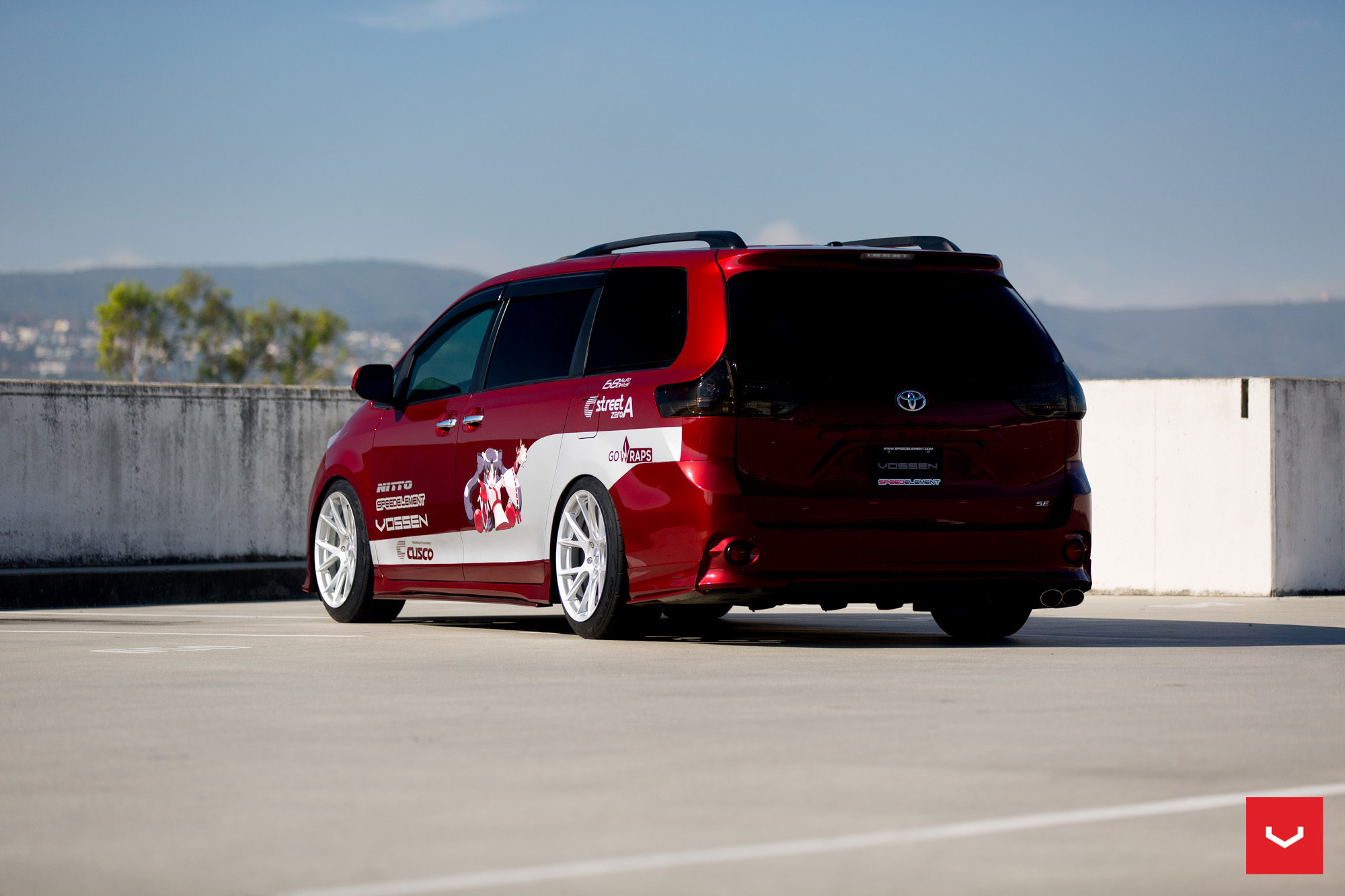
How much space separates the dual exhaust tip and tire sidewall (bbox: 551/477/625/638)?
6.41ft

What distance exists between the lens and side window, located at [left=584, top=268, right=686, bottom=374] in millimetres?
8914

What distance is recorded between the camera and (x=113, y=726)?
20.0ft

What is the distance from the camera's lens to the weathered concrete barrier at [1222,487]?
14695mm

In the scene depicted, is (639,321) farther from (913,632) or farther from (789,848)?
(789,848)

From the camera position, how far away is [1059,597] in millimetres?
9055

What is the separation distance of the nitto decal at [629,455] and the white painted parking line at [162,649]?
2.00 m

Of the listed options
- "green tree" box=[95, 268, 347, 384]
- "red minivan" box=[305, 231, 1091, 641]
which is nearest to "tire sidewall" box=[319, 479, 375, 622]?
"red minivan" box=[305, 231, 1091, 641]

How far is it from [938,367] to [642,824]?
188 inches

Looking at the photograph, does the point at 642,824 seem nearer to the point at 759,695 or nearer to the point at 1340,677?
the point at 759,695

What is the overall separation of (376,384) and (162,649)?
2343 millimetres

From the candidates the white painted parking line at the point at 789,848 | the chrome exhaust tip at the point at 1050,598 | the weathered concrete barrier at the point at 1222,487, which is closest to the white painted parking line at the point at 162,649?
the chrome exhaust tip at the point at 1050,598

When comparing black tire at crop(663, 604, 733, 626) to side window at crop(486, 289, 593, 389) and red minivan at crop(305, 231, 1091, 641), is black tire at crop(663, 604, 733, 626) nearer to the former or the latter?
red minivan at crop(305, 231, 1091, 641)

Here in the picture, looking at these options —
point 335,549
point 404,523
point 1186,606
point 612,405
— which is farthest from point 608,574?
point 1186,606

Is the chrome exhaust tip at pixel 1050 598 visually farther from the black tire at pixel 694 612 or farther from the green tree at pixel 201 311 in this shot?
the green tree at pixel 201 311
